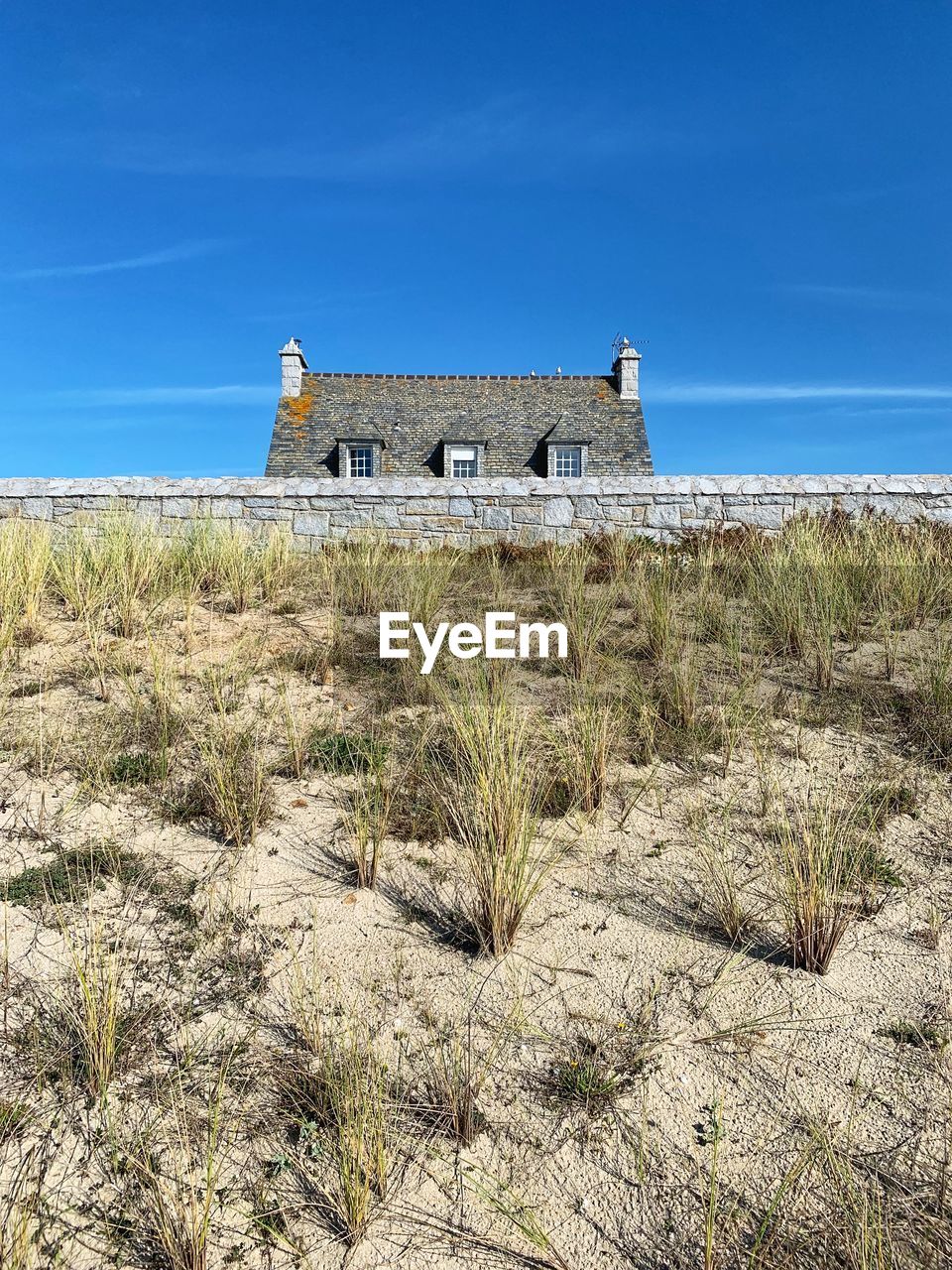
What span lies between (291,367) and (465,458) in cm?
675

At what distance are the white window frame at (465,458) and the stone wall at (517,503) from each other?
41.8 feet

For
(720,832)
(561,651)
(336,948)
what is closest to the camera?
(336,948)

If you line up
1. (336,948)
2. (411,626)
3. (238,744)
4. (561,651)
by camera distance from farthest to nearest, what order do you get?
(411,626), (561,651), (238,744), (336,948)

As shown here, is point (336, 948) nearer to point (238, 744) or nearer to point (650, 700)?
point (238, 744)

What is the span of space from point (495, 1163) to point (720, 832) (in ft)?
6.47

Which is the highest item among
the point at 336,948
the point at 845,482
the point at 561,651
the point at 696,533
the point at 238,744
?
the point at 845,482

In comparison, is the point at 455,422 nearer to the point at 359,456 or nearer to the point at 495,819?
the point at 359,456

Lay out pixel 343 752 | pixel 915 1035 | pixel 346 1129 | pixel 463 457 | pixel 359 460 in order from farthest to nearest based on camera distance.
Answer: pixel 463 457 → pixel 359 460 → pixel 343 752 → pixel 915 1035 → pixel 346 1129

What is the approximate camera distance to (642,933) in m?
3.10

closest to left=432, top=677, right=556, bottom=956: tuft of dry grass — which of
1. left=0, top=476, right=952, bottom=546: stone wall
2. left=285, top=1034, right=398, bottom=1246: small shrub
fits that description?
left=285, top=1034, right=398, bottom=1246: small shrub

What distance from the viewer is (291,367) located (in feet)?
79.4

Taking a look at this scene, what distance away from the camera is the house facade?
22.5 meters

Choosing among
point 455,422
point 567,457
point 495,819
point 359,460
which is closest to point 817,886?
point 495,819

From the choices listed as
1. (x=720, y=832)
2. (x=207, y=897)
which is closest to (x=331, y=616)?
(x=207, y=897)
